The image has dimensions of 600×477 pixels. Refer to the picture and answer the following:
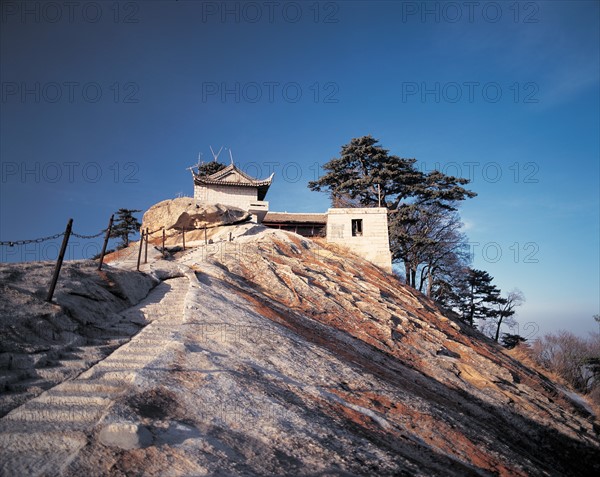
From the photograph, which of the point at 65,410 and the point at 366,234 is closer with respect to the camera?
the point at 65,410

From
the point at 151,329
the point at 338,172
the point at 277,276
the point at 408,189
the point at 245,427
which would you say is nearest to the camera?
the point at 245,427

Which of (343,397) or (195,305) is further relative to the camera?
(195,305)

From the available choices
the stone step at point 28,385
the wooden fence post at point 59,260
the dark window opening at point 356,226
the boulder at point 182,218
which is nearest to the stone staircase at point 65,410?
the stone step at point 28,385

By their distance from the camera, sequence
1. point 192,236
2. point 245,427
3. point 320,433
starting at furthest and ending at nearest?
point 192,236
point 320,433
point 245,427

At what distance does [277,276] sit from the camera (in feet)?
42.9

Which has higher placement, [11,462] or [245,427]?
[11,462]

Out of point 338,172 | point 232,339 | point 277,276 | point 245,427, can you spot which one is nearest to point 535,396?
point 277,276

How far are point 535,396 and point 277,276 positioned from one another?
32.9 feet

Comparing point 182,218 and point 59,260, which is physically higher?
point 182,218

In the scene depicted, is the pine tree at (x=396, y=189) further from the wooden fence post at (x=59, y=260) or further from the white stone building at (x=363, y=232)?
the wooden fence post at (x=59, y=260)

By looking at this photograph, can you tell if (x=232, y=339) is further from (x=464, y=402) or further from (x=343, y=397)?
(x=464, y=402)

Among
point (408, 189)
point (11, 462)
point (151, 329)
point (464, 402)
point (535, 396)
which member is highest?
point (408, 189)

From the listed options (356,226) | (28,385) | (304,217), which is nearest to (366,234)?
(356,226)

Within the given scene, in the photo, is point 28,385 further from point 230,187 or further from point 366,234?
point 230,187
